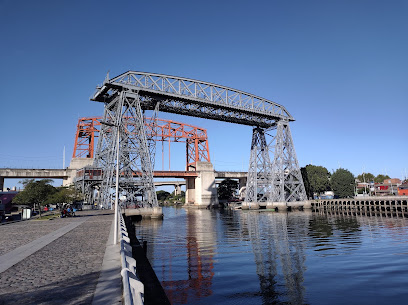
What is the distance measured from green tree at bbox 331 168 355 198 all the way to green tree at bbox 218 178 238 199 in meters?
35.2

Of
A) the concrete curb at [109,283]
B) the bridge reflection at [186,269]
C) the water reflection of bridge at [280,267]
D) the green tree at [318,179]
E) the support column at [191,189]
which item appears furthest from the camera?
the support column at [191,189]

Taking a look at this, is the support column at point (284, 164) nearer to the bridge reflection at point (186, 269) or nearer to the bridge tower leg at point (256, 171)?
the bridge tower leg at point (256, 171)

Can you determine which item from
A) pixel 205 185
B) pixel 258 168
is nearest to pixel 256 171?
pixel 258 168

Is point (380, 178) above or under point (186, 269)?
above

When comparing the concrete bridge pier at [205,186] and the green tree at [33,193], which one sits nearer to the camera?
the green tree at [33,193]

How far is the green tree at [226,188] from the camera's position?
106125 millimetres

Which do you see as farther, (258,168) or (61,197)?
(258,168)

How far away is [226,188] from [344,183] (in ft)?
129

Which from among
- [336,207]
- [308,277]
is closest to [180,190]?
[336,207]

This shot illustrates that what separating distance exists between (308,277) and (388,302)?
3.18m

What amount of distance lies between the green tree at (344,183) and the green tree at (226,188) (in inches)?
1385

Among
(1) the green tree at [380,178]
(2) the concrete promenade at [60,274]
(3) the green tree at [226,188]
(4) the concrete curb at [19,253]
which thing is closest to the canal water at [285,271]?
(2) the concrete promenade at [60,274]

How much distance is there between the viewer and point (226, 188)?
106312mm

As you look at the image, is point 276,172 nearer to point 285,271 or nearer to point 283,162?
point 283,162
